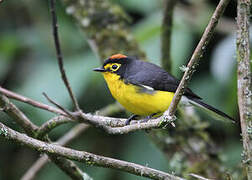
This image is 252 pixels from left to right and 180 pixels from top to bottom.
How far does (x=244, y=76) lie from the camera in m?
2.26

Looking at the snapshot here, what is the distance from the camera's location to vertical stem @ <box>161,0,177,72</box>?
3590 millimetres

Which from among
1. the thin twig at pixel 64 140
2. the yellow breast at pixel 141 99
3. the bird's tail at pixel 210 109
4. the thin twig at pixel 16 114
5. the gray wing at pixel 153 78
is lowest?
the thin twig at pixel 64 140

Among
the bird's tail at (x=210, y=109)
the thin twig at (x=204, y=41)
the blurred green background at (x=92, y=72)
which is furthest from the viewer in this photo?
Answer: the blurred green background at (x=92, y=72)

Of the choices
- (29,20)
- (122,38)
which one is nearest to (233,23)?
(122,38)

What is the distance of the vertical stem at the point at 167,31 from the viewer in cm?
359

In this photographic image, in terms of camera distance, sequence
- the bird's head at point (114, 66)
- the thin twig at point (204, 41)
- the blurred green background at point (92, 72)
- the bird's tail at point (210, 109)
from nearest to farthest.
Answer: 1. the thin twig at point (204, 41)
2. the bird's tail at point (210, 109)
3. the bird's head at point (114, 66)
4. the blurred green background at point (92, 72)

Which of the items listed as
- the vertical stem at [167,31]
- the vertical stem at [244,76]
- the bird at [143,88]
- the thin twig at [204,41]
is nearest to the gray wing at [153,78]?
the bird at [143,88]

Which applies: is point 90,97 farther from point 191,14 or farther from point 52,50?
point 191,14

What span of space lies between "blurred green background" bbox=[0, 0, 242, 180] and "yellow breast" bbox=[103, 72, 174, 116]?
668mm

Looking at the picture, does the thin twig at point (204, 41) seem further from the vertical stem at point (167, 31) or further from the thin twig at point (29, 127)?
the vertical stem at point (167, 31)

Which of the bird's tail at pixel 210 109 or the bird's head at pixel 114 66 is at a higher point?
the bird's head at pixel 114 66

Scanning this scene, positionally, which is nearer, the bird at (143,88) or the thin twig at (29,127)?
the thin twig at (29,127)

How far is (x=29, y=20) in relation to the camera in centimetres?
570

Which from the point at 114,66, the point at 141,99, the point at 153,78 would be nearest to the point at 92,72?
the point at 114,66
